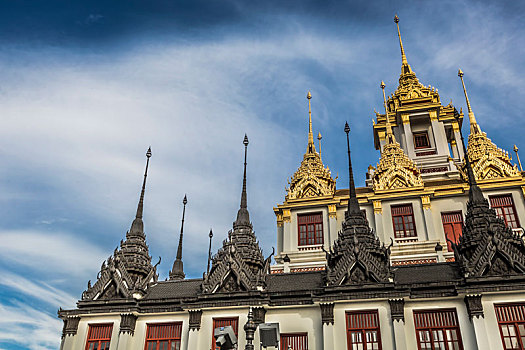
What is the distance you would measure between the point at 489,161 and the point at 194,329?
2437cm

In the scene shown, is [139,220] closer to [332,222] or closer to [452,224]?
[332,222]

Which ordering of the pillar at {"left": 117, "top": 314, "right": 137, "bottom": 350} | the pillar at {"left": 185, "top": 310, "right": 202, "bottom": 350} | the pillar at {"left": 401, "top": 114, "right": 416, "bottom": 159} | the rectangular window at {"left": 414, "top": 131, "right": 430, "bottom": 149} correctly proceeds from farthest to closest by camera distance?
1. the rectangular window at {"left": 414, "top": 131, "right": 430, "bottom": 149}
2. the pillar at {"left": 401, "top": 114, "right": 416, "bottom": 159}
3. the pillar at {"left": 117, "top": 314, "right": 137, "bottom": 350}
4. the pillar at {"left": 185, "top": 310, "right": 202, "bottom": 350}

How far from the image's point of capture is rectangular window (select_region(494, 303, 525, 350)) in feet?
60.0

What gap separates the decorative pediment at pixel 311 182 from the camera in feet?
119

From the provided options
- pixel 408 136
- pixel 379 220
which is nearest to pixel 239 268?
pixel 379 220

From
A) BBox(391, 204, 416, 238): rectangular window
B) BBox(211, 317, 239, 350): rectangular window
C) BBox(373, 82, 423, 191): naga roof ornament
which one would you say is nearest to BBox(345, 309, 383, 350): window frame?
BBox(211, 317, 239, 350): rectangular window

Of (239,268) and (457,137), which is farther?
(457,137)

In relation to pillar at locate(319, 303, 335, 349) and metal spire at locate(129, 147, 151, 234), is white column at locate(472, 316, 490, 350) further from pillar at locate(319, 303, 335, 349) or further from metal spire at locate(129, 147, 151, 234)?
metal spire at locate(129, 147, 151, 234)

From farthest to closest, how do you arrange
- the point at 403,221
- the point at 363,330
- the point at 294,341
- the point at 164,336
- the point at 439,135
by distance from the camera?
the point at 439,135, the point at 403,221, the point at 164,336, the point at 294,341, the point at 363,330

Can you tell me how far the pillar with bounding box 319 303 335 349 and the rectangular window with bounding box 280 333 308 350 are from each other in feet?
3.52

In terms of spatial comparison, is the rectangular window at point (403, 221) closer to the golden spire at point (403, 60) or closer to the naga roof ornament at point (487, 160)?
the naga roof ornament at point (487, 160)

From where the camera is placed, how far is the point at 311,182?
36688 mm

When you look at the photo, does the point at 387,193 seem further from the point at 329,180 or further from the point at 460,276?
the point at 460,276

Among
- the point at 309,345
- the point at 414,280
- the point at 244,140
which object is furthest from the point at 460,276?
the point at 244,140
